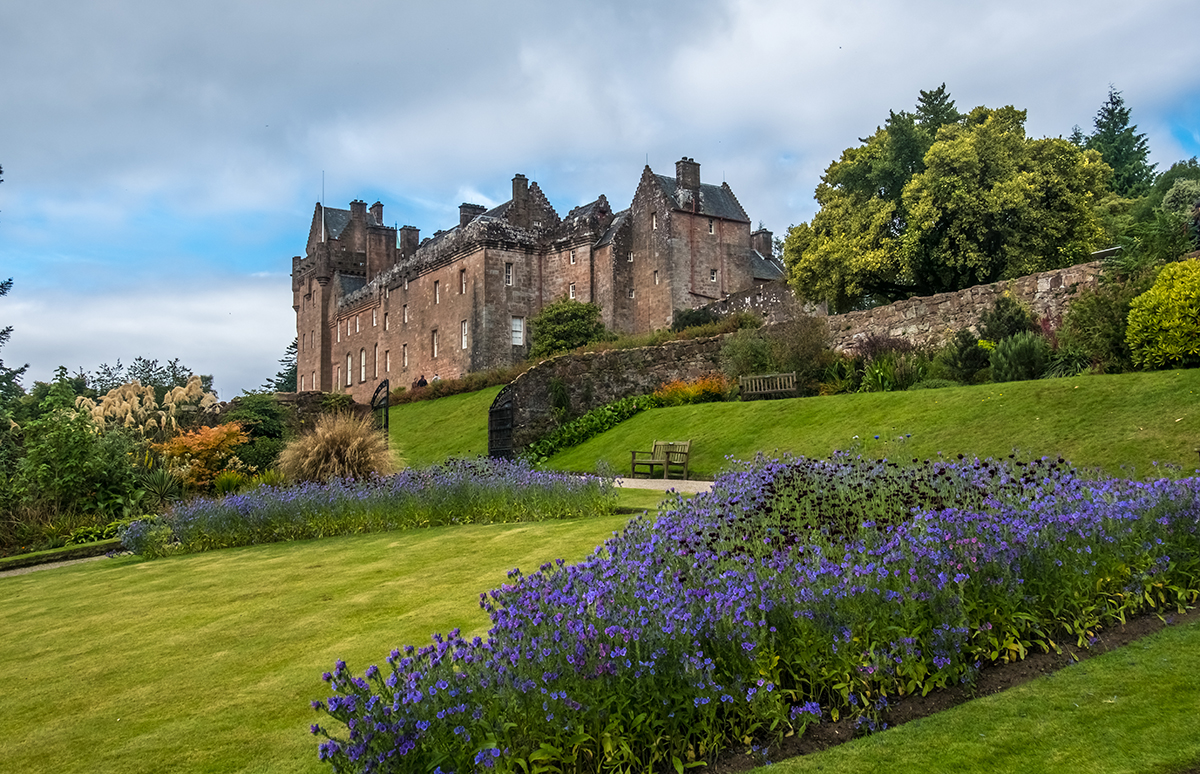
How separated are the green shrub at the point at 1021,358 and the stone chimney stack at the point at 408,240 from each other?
4558 cm

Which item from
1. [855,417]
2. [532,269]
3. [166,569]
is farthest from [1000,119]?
[166,569]

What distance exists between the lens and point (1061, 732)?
11.9ft

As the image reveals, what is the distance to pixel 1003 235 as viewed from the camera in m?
27.4

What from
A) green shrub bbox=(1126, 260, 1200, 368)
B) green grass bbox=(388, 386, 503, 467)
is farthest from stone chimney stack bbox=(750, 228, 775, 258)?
green shrub bbox=(1126, 260, 1200, 368)

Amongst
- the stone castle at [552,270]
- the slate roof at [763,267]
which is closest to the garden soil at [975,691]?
the stone castle at [552,270]

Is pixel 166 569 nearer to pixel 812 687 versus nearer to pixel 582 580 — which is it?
pixel 582 580

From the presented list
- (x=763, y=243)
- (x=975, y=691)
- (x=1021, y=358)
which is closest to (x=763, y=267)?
(x=763, y=243)

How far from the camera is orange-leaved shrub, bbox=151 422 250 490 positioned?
15.9 m

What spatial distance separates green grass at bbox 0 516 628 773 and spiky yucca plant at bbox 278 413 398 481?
14.2ft

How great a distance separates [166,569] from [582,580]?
6546 millimetres

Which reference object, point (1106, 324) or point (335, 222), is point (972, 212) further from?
point (335, 222)

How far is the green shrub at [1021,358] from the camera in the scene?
1694cm

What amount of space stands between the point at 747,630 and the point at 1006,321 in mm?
16989

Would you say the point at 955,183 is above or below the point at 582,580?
above
